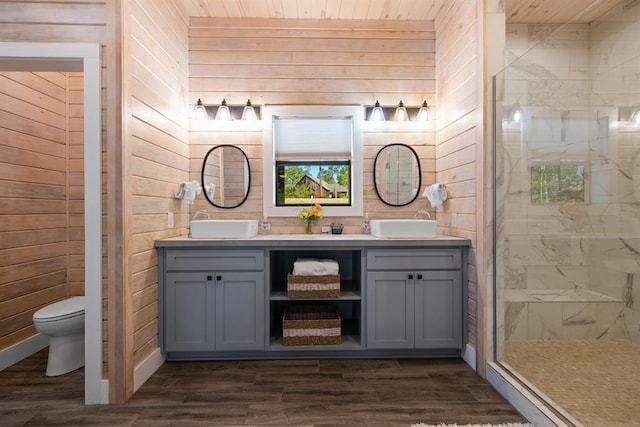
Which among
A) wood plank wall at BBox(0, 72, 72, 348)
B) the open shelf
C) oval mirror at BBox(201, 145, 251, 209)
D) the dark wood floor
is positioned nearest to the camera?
the dark wood floor

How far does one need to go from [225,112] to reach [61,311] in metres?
2.00

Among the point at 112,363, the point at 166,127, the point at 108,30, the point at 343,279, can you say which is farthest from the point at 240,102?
the point at 112,363

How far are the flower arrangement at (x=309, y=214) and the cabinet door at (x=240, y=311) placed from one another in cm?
74

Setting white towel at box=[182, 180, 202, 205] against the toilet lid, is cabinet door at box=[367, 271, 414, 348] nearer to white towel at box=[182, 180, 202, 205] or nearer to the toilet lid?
white towel at box=[182, 180, 202, 205]

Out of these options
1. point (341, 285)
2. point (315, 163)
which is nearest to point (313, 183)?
point (315, 163)

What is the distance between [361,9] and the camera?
2.94 meters

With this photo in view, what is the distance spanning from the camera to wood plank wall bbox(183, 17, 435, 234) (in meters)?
3.08

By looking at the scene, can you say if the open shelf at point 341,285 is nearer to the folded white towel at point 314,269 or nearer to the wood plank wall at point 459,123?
the folded white towel at point 314,269

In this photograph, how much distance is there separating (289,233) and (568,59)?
250 cm

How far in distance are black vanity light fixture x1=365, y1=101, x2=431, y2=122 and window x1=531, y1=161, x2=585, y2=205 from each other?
1.18 meters

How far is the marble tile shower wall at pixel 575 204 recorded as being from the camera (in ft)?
6.48

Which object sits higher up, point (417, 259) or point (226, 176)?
point (226, 176)

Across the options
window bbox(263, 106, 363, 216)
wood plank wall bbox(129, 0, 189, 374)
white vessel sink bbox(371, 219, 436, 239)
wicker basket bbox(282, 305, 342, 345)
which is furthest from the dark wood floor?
window bbox(263, 106, 363, 216)

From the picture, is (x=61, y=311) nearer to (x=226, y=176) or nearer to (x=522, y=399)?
(x=226, y=176)
